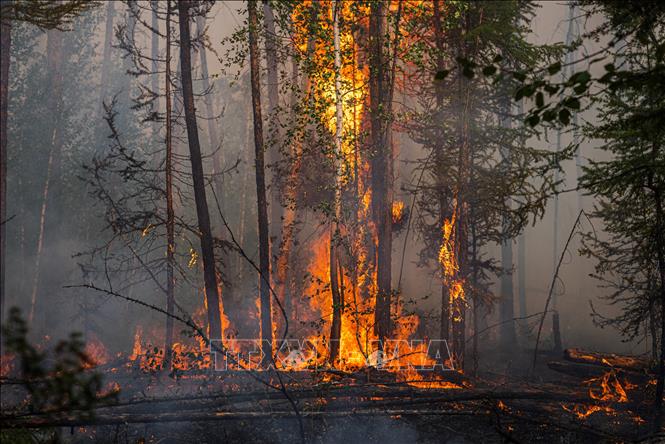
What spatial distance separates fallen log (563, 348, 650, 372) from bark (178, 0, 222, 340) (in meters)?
8.58

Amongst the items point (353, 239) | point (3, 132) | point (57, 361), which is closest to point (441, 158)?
point (353, 239)

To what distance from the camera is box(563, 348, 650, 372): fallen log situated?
14.3 metres

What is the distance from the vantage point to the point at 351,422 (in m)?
9.55

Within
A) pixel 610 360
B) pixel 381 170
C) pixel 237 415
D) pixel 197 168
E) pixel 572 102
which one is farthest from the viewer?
pixel 381 170

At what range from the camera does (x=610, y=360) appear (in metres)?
14.7

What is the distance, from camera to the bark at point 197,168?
15.3 metres

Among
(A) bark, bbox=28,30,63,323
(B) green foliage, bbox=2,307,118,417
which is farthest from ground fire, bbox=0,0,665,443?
(A) bark, bbox=28,30,63,323

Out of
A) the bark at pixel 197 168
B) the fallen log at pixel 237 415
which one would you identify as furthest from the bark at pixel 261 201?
the fallen log at pixel 237 415

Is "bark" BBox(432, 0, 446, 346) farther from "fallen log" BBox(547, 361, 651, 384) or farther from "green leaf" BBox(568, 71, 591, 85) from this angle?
"green leaf" BBox(568, 71, 591, 85)

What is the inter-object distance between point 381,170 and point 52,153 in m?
17.4

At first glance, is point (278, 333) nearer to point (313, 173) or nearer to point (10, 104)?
point (313, 173)

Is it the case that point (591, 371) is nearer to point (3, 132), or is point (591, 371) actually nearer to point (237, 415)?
point (237, 415)

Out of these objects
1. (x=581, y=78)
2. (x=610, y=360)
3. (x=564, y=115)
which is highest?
(x=581, y=78)

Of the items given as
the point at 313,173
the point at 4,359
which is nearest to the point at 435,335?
the point at 313,173
